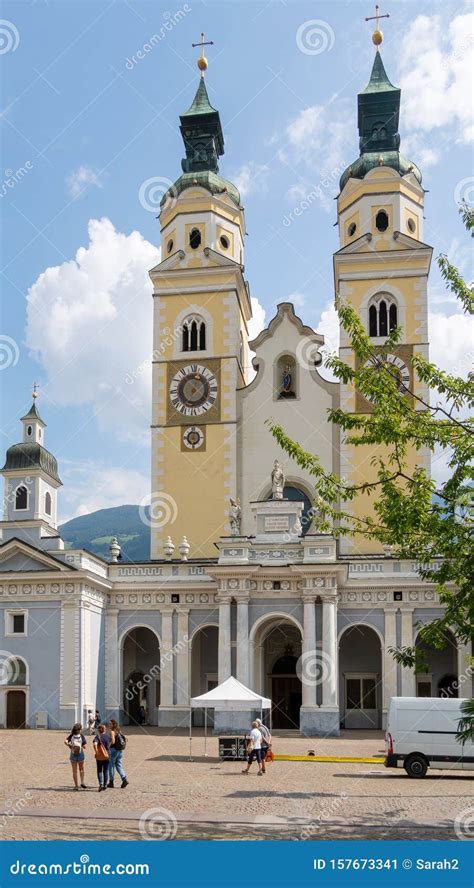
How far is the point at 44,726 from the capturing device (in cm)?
4369

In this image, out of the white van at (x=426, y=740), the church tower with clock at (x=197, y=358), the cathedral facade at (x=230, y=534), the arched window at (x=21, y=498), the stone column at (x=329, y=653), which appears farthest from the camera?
the church tower with clock at (x=197, y=358)

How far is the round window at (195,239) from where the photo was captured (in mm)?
55062

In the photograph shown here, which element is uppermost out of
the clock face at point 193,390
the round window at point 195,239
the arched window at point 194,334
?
the round window at point 195,239

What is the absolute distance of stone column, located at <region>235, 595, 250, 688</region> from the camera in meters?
43.6

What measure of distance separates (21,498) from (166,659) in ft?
36.0

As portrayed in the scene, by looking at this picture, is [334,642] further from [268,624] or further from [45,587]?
[45,587]

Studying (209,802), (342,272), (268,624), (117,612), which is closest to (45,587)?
(117,612)

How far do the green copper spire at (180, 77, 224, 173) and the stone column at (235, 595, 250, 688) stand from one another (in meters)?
25.0

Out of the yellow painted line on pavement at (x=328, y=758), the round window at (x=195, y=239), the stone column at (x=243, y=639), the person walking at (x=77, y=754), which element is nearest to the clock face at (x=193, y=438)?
the round window at (x=195, y=239)

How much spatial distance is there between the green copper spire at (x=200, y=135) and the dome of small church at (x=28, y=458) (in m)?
17.3

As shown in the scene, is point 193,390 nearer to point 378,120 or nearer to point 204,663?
point 204,663

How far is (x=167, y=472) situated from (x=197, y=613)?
27.3 feet

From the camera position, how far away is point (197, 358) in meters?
53.2

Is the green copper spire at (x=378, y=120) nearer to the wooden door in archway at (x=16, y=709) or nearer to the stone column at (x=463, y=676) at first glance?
the stone column at (x=463, y=676)
